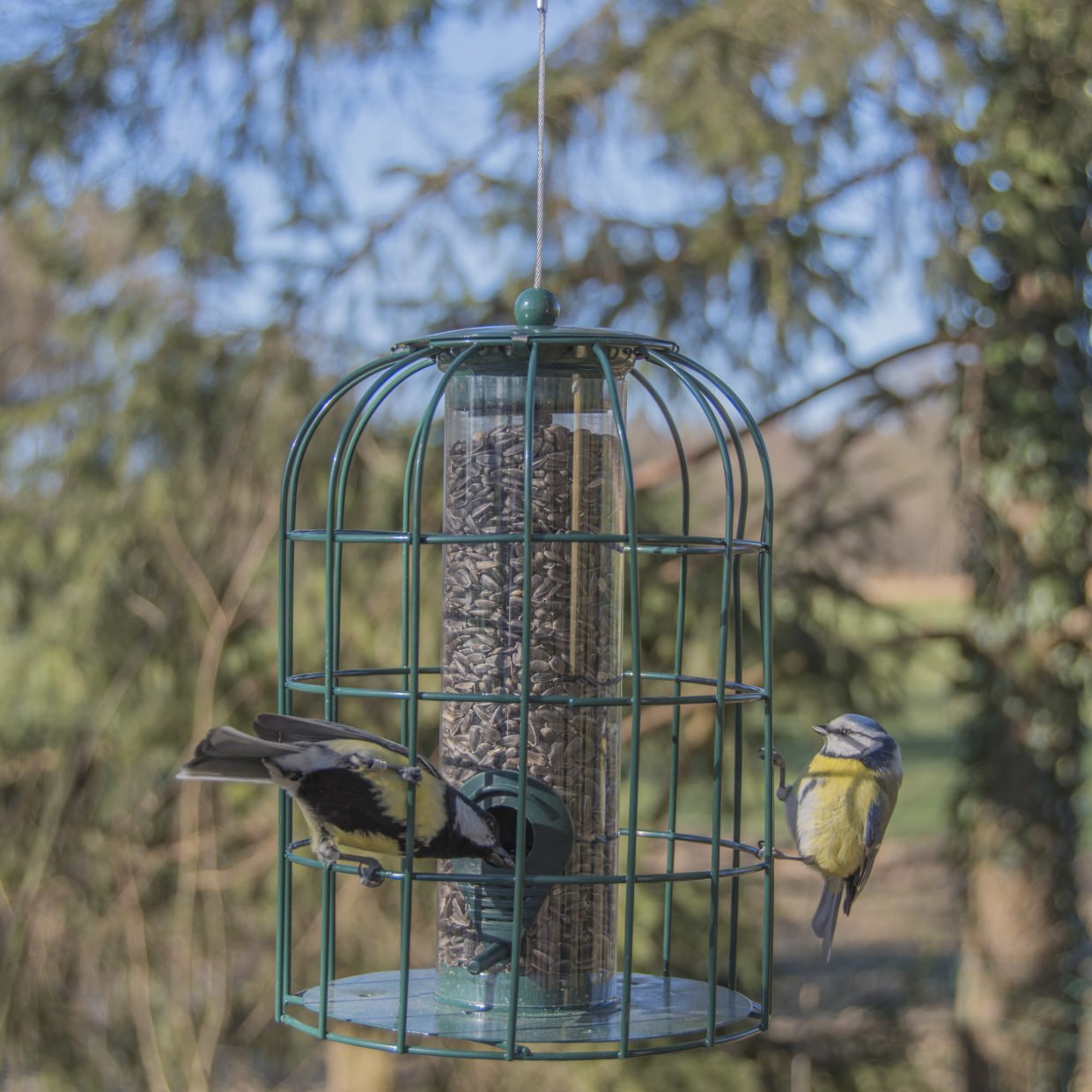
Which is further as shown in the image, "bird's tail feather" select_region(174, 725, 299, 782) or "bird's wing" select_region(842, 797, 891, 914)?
"bird's wing" select_region(842, 797, 891, 914)

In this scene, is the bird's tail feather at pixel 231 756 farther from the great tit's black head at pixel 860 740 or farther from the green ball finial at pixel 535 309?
the great tit's black head at pixel 860 740

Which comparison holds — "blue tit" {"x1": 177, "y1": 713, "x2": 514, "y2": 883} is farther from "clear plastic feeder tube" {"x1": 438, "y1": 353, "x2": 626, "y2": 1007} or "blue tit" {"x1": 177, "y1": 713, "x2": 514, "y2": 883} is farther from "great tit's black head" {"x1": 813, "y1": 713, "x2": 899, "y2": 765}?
"great tit's black head" {"x1": 813, "y1": 713, "x2": 899, "y2": 765}

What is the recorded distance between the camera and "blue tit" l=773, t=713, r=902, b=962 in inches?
164

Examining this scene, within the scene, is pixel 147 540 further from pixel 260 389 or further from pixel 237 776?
pixel 237 776

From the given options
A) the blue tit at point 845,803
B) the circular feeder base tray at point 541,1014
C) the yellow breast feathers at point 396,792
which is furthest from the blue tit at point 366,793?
the blue tit at point 845,803

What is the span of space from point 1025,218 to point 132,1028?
563cm

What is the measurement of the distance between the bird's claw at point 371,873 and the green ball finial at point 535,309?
4.09 feet

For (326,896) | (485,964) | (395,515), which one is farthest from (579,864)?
(395,515)

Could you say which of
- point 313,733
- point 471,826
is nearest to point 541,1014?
point 471,826

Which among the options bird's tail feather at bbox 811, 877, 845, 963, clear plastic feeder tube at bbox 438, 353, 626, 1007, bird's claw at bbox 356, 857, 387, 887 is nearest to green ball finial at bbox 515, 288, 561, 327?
clear plastic feeder tube at bbox 438, 353, 626, 1007

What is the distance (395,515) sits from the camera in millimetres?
6691

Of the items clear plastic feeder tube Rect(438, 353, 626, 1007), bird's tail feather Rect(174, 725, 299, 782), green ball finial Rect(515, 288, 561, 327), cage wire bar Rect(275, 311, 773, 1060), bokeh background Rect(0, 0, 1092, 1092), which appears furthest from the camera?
bokeh background Rect(0, 0, 1092, 1092)

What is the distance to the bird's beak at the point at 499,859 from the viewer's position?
329 cm

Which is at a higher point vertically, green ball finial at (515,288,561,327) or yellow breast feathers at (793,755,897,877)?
green ball finial at (515,288,561,327)
